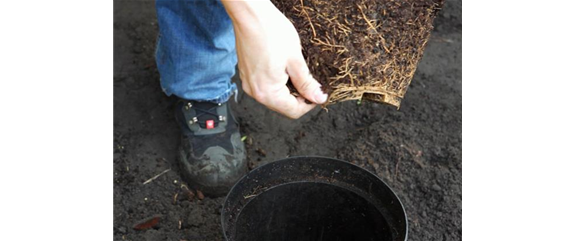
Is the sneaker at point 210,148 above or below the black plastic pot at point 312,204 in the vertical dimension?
below

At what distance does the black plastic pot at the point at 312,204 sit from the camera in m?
1.69

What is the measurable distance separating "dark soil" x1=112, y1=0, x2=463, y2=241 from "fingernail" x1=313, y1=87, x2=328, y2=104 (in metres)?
0.83

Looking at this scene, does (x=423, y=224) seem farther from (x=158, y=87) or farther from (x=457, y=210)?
(x=158, y=87)

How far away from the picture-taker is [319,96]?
155 cm

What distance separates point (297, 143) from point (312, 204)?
644mm

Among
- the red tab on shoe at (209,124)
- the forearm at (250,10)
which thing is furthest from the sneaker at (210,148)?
the forearm at (250,10)

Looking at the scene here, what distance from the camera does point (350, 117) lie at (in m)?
2.59

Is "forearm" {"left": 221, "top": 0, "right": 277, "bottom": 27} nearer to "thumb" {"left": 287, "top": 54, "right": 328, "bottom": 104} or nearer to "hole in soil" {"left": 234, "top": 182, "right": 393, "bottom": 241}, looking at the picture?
"thumb" {"left": 287, "top": 54, "right": 328, "bottom": 104}

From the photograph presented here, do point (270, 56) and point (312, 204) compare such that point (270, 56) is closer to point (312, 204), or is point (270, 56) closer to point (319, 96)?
point (319, 96)

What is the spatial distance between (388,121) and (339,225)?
79 cm

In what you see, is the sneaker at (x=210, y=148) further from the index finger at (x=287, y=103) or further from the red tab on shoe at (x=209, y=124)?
the index finger at (x=287, y=103)

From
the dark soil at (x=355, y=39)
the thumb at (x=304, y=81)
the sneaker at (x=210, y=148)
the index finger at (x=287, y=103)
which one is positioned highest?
the dark soil at (x=355, y=39)

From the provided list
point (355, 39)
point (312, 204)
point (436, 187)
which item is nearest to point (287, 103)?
point (355, 39)

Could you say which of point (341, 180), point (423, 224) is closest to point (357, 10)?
point (341, 180)
